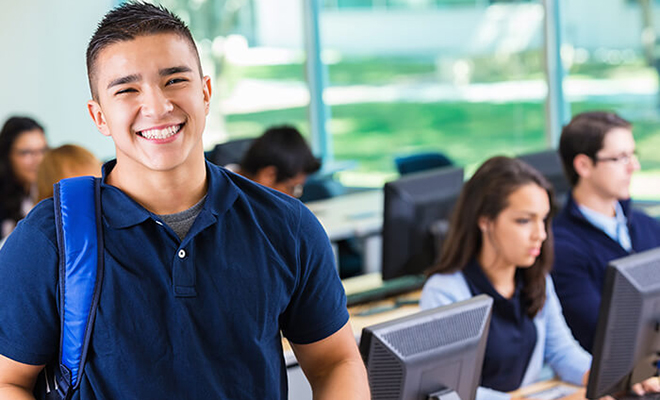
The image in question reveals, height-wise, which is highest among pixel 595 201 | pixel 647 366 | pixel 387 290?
pixel 595 201

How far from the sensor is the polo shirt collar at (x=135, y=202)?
4.32ft

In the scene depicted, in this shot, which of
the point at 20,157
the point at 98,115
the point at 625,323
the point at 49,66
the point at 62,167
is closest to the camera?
the point at 98,115

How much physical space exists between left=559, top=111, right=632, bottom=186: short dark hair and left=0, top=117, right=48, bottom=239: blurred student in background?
294cm

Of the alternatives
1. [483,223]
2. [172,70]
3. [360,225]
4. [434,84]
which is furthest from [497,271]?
[434,84]

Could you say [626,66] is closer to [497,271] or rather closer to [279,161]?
[279,161]

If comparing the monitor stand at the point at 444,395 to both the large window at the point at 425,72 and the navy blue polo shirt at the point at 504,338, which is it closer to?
the navy blue polo shirt at the point at 504,338

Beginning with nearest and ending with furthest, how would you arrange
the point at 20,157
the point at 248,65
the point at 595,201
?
the point at 595,201, the point at 20,157, the point at 248,65

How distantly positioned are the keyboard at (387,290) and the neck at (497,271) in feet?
2.76

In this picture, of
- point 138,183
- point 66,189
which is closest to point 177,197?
point 138,183

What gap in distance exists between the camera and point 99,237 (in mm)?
1300

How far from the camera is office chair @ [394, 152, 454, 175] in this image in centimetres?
550

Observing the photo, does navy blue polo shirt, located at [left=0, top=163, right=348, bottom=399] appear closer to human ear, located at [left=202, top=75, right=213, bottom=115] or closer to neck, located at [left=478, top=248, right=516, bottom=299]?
human ear, located at [left=202, top=75, right=213, bottom=115]

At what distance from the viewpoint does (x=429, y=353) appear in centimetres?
187

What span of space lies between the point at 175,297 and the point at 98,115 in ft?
1.01
